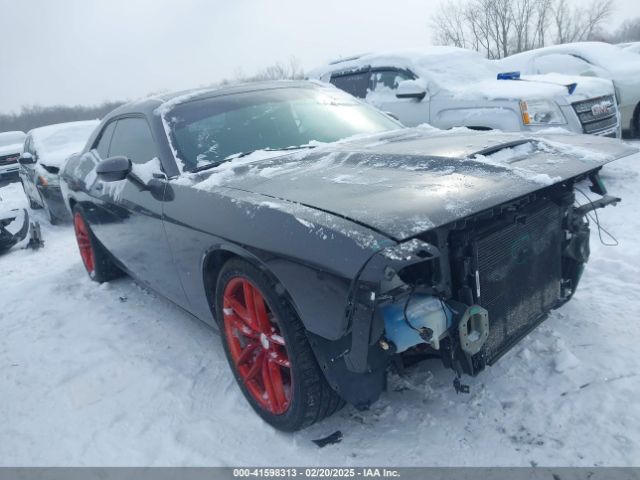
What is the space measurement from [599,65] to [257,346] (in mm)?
8080

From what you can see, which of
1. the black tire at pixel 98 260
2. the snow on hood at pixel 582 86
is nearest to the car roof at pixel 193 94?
the black tire at pixel 98 260

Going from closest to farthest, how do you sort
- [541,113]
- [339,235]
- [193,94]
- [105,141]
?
1. [339,235]
2. [193,94]
3. [105,141]
4. [541,113]

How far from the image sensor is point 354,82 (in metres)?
6.80

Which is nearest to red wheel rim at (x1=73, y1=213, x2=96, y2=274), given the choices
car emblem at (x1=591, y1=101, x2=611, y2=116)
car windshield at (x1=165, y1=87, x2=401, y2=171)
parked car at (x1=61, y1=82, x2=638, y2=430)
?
parked car at (x1=61, y1=82, x2=638, y2=430)

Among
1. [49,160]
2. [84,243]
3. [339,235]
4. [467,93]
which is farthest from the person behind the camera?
[49,160]

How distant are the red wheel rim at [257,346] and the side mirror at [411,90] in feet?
13.4

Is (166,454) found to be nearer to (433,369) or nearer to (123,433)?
(123,433)

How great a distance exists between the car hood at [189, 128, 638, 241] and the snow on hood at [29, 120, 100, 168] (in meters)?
5.95

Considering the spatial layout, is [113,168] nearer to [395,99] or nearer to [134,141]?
[134,141]

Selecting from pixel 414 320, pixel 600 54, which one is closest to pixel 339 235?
pixel 414 320

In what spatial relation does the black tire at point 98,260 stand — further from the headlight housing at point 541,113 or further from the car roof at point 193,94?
the headlight housing at point 541,113

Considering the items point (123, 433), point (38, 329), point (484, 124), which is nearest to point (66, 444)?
point (123, 433)

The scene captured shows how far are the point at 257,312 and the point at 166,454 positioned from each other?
75cm

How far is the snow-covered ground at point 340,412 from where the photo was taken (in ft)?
6.79
